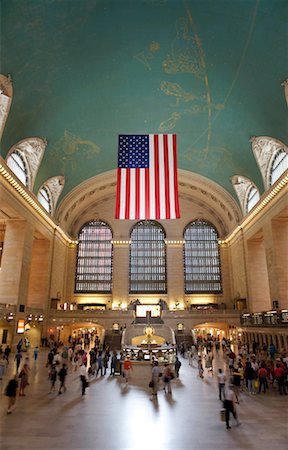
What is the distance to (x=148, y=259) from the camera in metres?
34.9

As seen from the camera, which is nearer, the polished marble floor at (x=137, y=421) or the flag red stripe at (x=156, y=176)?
the polished marble floor at (x=137, y=421)

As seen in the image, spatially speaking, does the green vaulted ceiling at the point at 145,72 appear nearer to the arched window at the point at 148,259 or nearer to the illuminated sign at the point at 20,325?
the illuminated sign at the point at 20,325

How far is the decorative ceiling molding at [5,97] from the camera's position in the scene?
621 inches

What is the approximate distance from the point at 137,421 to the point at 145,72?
1699 centimetres

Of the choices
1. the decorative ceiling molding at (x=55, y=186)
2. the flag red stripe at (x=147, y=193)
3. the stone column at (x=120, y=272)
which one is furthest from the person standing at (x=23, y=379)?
the stone column at (x=120, y=272)

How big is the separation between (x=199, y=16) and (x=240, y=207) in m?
18.0

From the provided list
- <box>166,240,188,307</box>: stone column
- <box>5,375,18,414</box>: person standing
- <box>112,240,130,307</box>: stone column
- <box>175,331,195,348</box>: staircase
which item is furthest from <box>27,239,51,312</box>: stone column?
<box>5,375,18,414</box>: person standing

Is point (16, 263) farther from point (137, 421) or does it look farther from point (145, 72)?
point (137, 421)

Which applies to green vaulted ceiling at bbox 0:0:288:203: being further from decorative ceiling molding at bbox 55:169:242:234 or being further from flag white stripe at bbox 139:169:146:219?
flag white stripe at bbox 139:169:146:219

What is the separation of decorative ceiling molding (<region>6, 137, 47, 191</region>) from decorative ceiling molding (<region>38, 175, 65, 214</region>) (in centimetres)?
302

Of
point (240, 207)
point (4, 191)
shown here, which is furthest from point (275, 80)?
point (4, 191)

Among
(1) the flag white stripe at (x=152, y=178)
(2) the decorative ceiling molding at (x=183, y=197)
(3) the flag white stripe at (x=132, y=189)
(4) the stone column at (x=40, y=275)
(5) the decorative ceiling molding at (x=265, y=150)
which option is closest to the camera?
(1) the flag white stripe at (x=152, y=178)

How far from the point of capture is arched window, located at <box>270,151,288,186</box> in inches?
805

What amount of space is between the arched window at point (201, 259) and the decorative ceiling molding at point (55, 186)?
14.7 m
